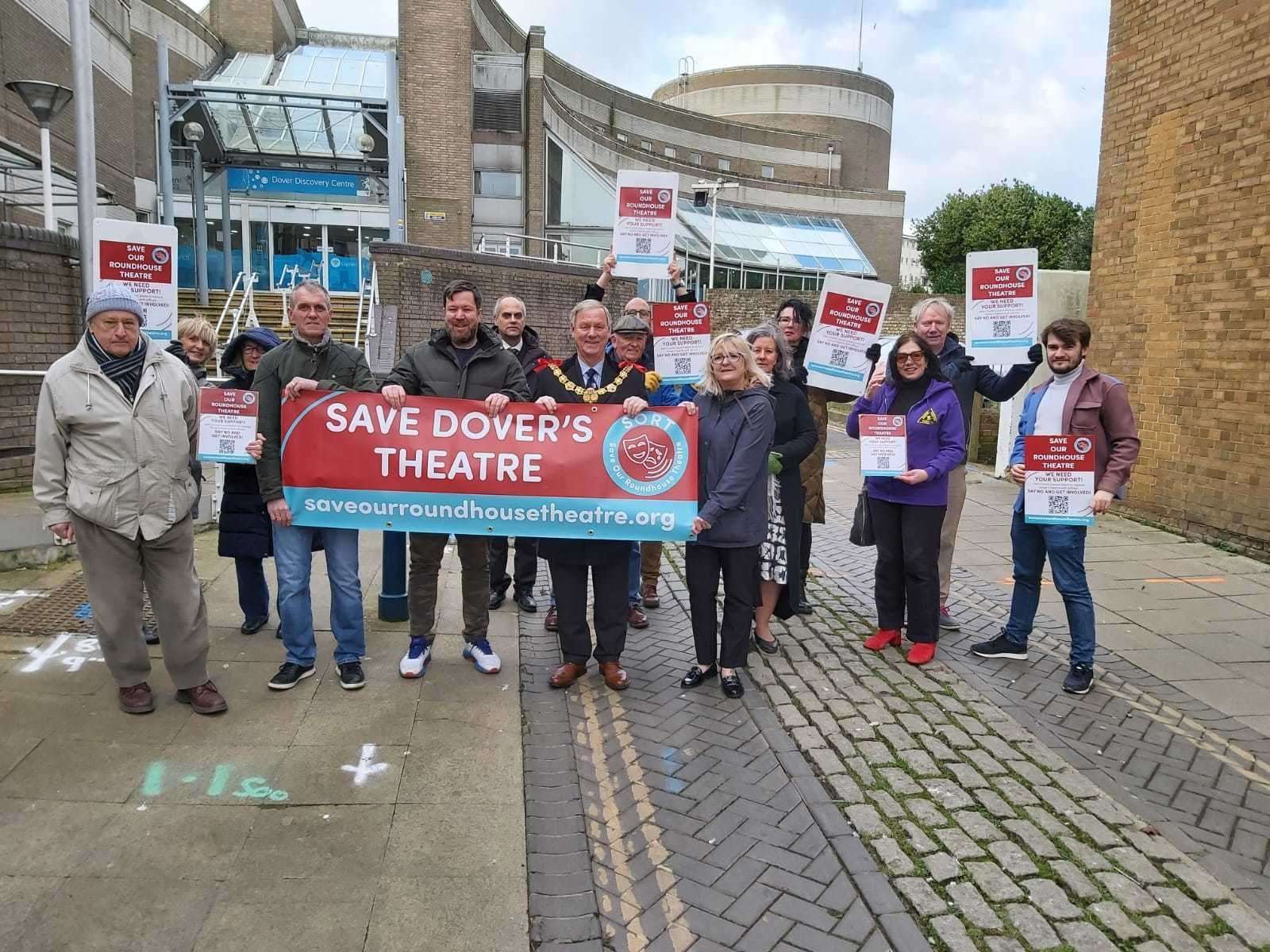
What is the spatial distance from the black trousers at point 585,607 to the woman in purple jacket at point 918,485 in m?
1.67

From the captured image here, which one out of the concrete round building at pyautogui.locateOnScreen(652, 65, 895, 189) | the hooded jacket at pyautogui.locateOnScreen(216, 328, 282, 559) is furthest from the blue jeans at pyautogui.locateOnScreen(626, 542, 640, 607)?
the concrete round building at pyautogui.locateOnScreen(652, 65, 895, 189)

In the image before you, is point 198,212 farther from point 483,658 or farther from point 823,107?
point 823,107

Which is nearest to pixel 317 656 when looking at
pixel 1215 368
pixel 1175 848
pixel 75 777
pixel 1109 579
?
pixel 75 777

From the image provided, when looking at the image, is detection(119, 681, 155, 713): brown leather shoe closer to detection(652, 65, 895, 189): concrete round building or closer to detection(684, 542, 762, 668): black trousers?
detection(684, 542, 762, 668): black trousers

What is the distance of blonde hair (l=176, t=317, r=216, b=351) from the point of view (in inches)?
208

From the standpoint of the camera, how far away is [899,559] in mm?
5250

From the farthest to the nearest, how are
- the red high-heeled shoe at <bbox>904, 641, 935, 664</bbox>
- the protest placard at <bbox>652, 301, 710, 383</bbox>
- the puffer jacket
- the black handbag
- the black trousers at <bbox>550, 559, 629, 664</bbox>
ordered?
the protest placard at <bbox>652, 301, 710, 383</bbox>, the black handbag, the red high-heeled shoe at <bbox>904, 641, 935, 664</bbox>, the black trousers at <bbox>550, 559, 629, 664</bbox>, the puffer jacket

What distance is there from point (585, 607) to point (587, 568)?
22cm

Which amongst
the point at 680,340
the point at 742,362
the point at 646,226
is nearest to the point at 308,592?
the point at 742,362

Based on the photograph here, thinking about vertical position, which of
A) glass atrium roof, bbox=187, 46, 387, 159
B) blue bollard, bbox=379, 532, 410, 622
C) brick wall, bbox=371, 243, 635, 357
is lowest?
blue bollard, bbox=379, 532, 410, 622

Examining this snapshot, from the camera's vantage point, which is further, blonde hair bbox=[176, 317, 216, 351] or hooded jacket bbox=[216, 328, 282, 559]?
blonde hair bbox=[176, 317, 216, 351]

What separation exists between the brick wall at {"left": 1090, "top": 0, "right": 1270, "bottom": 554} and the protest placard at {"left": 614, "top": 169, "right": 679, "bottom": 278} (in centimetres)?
563

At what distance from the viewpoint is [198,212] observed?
22250 millimetres

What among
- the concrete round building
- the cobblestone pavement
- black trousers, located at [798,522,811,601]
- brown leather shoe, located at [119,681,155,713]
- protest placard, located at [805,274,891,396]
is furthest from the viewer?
the concrete round building
